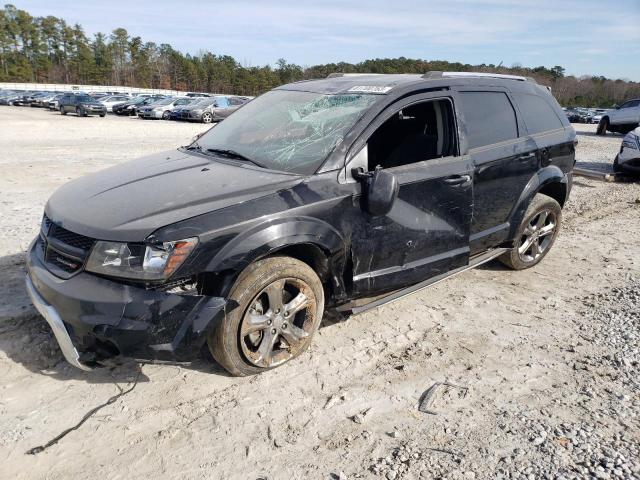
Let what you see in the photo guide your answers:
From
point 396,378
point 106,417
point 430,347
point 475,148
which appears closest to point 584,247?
point 475,148

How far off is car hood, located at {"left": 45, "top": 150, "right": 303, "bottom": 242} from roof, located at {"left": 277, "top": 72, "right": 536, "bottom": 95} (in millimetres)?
1107

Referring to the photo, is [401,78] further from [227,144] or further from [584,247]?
[584,247]

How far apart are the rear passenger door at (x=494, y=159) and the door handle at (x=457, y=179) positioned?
155mm

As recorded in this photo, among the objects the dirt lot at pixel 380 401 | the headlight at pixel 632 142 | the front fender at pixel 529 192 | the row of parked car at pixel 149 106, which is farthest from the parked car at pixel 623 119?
the dirt lot at pixel 380 401

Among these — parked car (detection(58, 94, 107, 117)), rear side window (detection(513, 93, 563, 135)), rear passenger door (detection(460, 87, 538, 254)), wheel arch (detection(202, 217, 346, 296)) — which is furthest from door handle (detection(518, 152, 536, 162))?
parked car (detection(58, 94, 107, 117))

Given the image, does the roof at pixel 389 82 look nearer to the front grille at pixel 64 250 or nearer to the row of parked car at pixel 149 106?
the front grille at pixel 64 250

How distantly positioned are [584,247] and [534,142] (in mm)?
2050

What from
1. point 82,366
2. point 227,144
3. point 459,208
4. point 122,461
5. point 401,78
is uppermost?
point 401,78

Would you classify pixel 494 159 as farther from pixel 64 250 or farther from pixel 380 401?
→ pixel 64 250

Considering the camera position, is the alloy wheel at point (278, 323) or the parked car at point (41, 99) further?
the parked car at point (41, 99)

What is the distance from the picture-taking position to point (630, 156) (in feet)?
33.2

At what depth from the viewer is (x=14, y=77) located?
92812 mm

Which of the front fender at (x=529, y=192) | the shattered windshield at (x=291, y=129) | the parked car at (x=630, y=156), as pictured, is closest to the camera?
the shattered windshield at (x=291, y=129)

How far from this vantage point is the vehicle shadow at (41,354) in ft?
10.5
